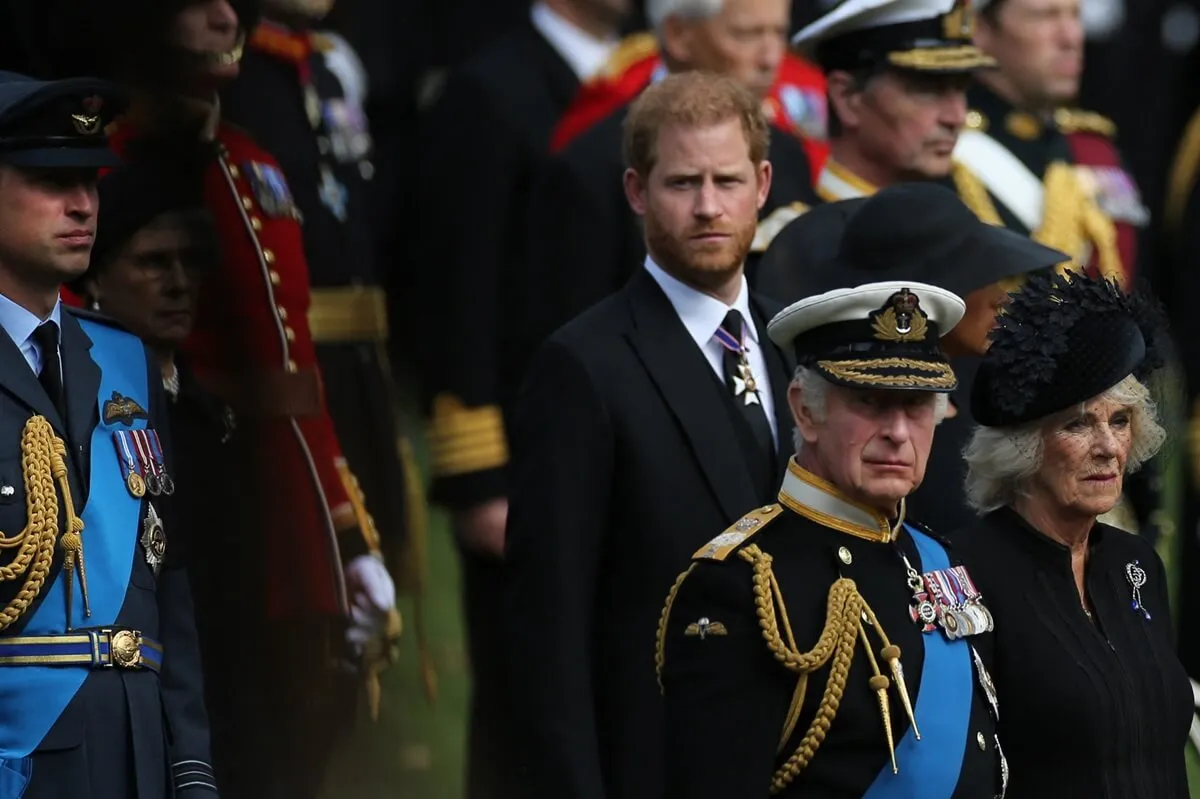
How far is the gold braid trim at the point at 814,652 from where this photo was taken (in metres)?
4.77

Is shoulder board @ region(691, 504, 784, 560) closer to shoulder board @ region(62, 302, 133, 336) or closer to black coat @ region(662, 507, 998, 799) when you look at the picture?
black coat @ region(662, 507, 998, 799)

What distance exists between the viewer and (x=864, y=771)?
482cm

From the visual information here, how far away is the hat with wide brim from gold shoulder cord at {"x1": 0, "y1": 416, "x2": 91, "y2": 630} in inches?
50.8

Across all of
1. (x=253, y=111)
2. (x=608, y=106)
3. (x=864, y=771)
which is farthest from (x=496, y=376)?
(x=864, y=771)

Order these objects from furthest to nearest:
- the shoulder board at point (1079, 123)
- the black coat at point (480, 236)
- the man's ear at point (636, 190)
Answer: the shoulder board at point (1079, 123) → the black coat at point (480, 236) → the man's ear at point (636, 190)

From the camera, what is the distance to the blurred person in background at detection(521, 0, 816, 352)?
7.21m

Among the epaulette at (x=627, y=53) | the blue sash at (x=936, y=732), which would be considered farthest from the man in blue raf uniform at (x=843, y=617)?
the epaulette at (x=627, y=53)

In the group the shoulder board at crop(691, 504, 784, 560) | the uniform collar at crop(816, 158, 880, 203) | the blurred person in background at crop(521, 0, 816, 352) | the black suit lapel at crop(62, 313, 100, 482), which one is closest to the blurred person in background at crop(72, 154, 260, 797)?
the black suit lapel at crop(62, 313, 100, 482)

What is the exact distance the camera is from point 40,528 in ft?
16.8

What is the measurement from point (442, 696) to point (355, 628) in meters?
2.71

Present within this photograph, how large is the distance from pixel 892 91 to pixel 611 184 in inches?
28.4

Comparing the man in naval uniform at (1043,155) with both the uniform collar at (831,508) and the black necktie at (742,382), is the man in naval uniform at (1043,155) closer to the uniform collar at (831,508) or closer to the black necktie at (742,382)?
the black necktie at (742,382)

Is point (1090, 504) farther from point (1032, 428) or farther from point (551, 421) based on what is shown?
point (551, 421)

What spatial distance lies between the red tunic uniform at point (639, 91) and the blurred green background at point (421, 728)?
1.36m
